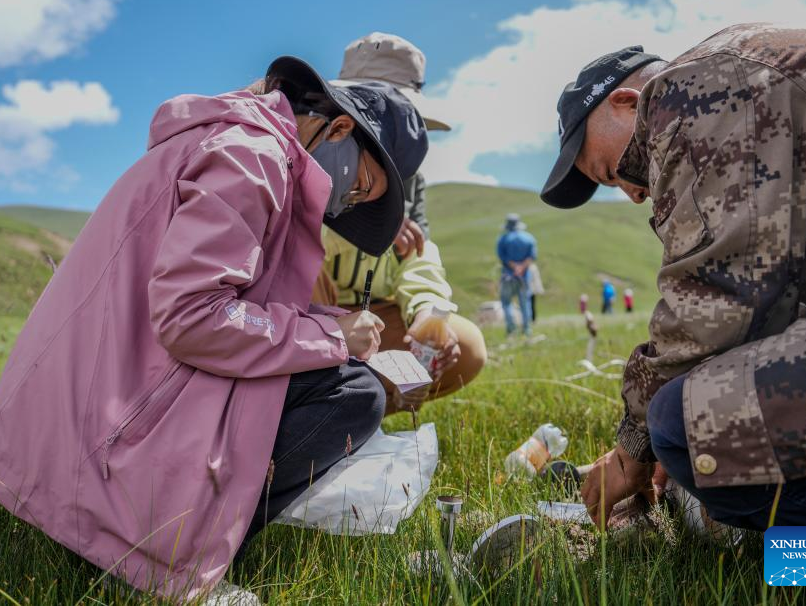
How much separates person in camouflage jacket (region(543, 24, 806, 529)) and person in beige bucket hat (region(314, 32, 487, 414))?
5.90 feet

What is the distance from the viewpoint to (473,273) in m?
76.4

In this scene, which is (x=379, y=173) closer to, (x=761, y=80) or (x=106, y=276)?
Result: (x=106, y=276)

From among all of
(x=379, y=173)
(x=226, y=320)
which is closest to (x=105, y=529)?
(x=226, y=320)

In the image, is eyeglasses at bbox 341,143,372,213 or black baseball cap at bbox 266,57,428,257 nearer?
black baseball cap at bbox 266,57,428,257

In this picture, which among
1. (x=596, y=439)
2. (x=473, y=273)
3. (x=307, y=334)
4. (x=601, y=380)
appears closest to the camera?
(x=307, y=334)

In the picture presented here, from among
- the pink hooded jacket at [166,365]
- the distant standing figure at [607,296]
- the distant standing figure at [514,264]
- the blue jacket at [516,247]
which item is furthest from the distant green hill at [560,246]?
the pink hooded jacket at [166,365]

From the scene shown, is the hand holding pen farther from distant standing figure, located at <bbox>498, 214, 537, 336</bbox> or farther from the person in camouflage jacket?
distant standing figure, located at <bbox>498, 214, 537, 336</bbox>

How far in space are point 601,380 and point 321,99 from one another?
278 cm

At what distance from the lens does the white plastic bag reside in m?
2.02

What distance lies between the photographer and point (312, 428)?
1.94m

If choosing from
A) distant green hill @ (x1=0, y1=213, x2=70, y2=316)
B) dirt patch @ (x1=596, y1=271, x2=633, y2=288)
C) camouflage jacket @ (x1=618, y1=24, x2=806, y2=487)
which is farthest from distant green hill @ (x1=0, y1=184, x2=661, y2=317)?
camouflage jacket @ (x1=618, y1=24, x2=806, y2=487)

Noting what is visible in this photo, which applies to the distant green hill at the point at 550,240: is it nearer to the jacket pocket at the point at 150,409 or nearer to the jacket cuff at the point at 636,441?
the jacket cuff at the point at 636,441

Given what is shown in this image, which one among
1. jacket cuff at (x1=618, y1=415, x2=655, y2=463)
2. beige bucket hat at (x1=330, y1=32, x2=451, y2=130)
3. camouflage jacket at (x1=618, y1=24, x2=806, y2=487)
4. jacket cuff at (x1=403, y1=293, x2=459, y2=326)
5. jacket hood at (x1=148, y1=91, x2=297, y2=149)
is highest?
beige bucket hat at (x1=330, y1=32, x2=451, y2=130)

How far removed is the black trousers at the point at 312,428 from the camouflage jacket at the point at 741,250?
88 centimetres
